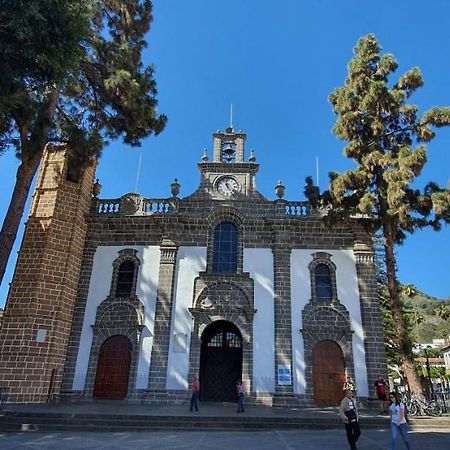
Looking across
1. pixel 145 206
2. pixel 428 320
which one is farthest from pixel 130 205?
pixel 428 320

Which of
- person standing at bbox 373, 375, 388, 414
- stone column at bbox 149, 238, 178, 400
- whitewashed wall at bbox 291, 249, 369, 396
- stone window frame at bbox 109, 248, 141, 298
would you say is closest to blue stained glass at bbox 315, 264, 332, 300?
whitewashed wall at bbox 291, 249, 369, 396

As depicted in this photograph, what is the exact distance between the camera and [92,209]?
778 inches

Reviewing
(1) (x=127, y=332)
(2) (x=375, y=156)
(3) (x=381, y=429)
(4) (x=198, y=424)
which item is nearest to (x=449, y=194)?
(2) (x=375, y=156)

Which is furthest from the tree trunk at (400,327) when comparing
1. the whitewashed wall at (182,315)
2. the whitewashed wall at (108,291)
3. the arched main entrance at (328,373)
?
the whitewashed wall at (108,291)

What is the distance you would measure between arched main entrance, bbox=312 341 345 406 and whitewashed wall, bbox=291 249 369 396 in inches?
22.5

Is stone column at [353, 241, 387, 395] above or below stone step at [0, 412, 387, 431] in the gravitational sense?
above

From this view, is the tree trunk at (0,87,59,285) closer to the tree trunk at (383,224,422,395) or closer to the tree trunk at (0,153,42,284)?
the tree trunk at (0,153,42,284)

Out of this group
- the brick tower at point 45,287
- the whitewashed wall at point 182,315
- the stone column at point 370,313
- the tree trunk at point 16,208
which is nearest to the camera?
the tree trunk at point 16,208

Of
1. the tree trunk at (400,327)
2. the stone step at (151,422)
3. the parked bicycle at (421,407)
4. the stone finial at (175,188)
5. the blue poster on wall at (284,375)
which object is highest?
the stone finial at (175,188)

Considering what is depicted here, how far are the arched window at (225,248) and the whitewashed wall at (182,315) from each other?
2.16 ft

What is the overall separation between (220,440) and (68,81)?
397 inches

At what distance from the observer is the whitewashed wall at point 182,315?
54.6ft

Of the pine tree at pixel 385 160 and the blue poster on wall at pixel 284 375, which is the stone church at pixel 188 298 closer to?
the blue poster on wall at pixel 284 375

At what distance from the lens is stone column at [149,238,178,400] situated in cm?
1656
